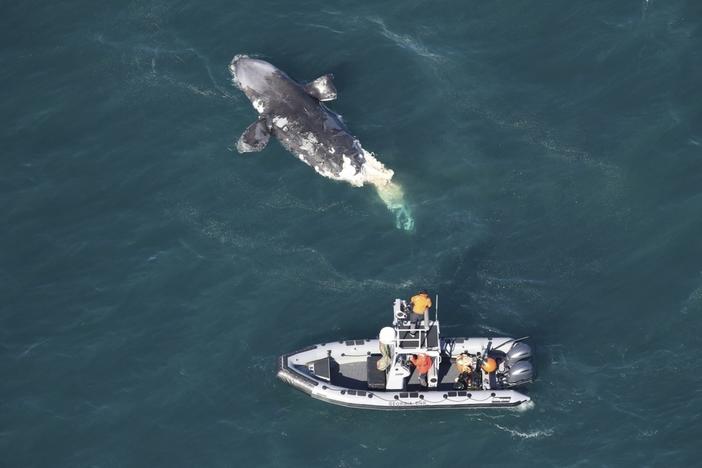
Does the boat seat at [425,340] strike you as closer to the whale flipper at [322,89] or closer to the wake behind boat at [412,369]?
the wake behind boat at [412,369]

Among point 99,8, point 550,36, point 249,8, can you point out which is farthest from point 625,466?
point 99,8

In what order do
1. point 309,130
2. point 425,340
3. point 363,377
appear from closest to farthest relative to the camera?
point 425,340 < point 363,377 < point 309,130

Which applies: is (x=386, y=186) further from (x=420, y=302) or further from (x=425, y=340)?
(x=425, y=340)

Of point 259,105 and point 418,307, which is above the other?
point 259,105

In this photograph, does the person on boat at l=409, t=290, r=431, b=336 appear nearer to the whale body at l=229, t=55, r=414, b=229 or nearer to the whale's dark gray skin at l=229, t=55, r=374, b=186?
the whale body at l=229, t=55, r=414, b=229

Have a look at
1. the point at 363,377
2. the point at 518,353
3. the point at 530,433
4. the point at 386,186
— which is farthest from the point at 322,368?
the point at 386,186
